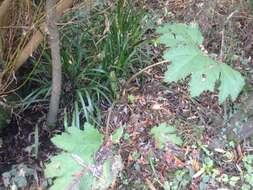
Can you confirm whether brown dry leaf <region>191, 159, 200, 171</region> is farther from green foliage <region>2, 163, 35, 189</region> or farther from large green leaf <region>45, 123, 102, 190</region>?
green foliage <region>2, 163, 35, 189</region>

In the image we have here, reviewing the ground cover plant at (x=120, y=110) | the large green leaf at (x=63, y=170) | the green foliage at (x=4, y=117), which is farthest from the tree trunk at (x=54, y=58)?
the large green leaf at (x=63, y=170)

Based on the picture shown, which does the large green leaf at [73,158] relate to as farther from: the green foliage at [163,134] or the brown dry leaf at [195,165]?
the brown dry leaf at [195,165]

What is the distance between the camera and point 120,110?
3.33 metres

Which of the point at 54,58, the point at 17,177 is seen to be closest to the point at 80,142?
the point at 54,58

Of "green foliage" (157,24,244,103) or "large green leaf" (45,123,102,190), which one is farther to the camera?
"large green leaf" (45,123,102,190)

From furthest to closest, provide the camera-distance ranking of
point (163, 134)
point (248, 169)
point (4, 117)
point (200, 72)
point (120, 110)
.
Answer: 1. point (120, 110)
2. point (4, 117)
3. point (248, 169)
4. point (163, 134)
5. point (200, 72)

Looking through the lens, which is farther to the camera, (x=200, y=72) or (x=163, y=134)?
(x=163, y=134)

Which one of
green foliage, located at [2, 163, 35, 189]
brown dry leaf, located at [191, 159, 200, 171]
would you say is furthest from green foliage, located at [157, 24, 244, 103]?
green foliage, located at [2, 163, 35, 189]

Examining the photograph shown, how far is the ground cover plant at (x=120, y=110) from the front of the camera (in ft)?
9.27

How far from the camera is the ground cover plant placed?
283 cm

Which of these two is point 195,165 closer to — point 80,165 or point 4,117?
point 80,165

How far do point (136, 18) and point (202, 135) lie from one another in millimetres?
1054

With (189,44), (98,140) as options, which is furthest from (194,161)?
(189,44)

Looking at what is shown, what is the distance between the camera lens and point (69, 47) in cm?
339
